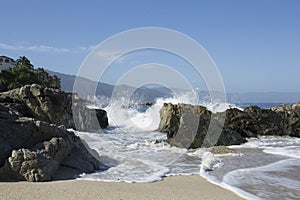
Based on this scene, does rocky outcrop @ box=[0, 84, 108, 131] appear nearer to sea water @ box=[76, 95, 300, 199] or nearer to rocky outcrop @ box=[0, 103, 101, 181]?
sea water @ box=[76, 95, 300, 199]

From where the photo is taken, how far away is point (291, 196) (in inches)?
260

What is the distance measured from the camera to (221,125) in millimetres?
15555

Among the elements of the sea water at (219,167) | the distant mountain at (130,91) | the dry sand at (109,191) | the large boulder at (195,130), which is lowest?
the sea water at (219,167)

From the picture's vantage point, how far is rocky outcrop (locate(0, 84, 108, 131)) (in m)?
18.0

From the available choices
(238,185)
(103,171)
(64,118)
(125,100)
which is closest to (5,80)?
(125,100)

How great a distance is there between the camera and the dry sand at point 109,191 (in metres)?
5.95

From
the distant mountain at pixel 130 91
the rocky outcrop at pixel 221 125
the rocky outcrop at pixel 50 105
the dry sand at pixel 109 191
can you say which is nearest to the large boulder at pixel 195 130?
the rocky outcrop at pixel 221 125

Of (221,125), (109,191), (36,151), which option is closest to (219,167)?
(109,191)

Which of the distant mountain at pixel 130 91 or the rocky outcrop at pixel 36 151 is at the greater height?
the distant mountain at pixel 130 91

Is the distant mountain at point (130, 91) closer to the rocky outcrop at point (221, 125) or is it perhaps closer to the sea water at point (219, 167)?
the rocky outcrop at point (221, 125)

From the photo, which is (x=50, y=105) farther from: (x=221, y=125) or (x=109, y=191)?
(x=109, y=191)

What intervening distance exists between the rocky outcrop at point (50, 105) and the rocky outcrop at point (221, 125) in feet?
21.3

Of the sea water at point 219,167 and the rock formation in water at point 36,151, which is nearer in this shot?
the rock formation in water at point 36,151

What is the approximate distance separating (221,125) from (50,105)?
9.58 metres
